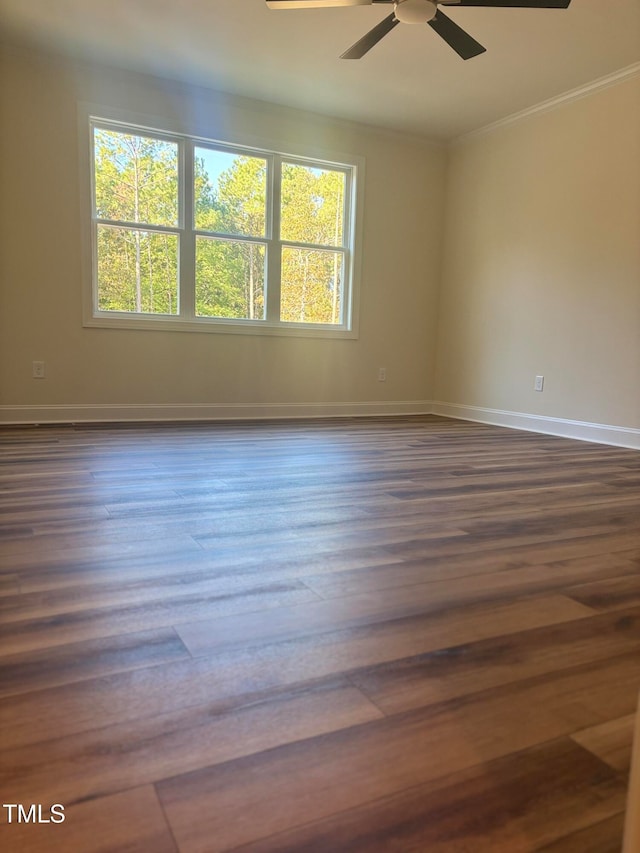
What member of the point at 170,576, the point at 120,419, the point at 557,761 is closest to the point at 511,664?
the point at 557,761

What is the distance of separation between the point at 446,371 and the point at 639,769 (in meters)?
5.39

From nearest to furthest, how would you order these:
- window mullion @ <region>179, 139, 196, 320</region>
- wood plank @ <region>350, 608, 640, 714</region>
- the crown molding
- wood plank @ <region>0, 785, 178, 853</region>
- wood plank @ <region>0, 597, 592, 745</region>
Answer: wood plank @ <region>0, 785, 178, 853</region> < wood plank @ <region>0, 597, 592, 745</region> < wood plank @ <region>350, 608, 640, 714</region> < the crown molding < window mullion @ <region>179, 139, 196, 320</region>

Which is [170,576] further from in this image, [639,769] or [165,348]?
[165,348]

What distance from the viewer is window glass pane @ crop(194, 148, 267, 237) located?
4629 mm

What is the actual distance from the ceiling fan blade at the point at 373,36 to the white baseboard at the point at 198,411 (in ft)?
8.96

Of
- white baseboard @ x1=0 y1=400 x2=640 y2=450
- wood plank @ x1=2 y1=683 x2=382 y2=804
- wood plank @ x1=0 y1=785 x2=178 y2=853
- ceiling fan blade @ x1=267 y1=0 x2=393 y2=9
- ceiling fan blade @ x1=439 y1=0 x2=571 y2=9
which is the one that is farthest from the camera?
white baseboard @ x1=0 y1=400 x2=640 y2=450

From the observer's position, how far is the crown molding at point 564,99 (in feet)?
12.9

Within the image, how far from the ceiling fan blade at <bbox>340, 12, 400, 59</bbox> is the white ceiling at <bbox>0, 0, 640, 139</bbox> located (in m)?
0.29

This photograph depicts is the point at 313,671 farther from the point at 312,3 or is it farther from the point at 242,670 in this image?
the point at 312,3

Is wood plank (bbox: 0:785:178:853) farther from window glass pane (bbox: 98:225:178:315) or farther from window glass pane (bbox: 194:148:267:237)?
window glass pane (bbox: 194:148:267:237)

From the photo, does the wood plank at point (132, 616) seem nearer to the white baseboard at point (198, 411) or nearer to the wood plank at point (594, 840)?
the wood plank at point (594, 840)

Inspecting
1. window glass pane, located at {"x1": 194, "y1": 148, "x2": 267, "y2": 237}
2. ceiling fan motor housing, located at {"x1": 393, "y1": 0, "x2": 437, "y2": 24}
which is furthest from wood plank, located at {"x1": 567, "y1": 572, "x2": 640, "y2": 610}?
window glass pane, located at {"x1": 194, "y1": 148, "x2": 267, "y2": 237}

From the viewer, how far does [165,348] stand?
4.61m

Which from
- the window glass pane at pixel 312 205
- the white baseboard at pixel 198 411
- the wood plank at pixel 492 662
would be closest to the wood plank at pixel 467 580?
the wood plank at pixel 492 662
